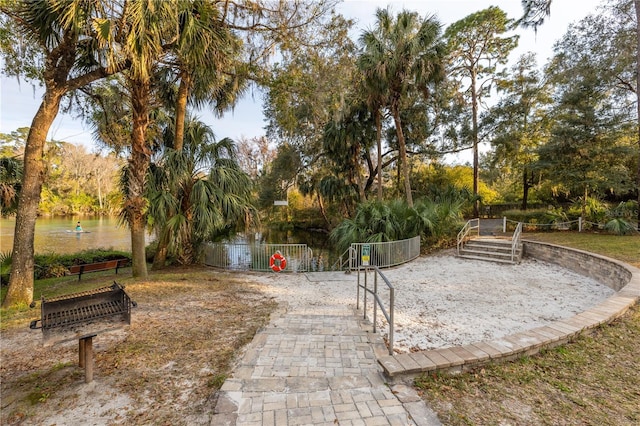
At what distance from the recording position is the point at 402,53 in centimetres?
1132

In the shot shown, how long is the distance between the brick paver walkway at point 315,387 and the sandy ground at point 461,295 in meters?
0.80

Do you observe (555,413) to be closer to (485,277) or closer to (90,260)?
(485,277)

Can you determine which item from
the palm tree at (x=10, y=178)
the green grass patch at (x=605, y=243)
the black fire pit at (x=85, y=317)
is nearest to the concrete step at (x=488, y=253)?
the green grass patch at (x=605, y=243)

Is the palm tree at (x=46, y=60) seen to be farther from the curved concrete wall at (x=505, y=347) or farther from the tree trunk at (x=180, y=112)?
the curved concrete wall at (x=505, y=347)

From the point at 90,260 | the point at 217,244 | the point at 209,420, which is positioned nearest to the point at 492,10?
the point at 217,244

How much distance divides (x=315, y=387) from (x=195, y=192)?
6936mm

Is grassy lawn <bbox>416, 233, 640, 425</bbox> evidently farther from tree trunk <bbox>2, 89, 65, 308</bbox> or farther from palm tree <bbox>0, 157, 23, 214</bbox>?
palm tree <bbox>0, 157, 23, 214</bbox>

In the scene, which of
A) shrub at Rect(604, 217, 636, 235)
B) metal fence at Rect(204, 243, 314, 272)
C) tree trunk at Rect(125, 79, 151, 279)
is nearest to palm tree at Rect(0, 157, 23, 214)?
tree trunk at Rect(125, 79, 151, 279)

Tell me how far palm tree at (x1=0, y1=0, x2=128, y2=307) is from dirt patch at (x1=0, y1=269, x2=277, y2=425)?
1435 mm

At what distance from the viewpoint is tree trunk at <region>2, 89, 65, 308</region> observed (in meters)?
5.42

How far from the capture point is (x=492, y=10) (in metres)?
16.3

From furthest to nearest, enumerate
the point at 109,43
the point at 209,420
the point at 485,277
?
the point at 485,277 < the point at 109,43 < the point at 209,420

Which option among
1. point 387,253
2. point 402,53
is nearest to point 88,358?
point 387,253

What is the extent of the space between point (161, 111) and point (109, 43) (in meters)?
4.15
